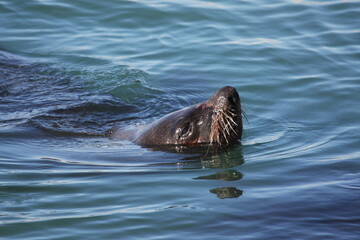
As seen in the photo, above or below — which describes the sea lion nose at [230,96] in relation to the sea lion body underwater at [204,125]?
above

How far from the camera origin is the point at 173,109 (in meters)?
9.53

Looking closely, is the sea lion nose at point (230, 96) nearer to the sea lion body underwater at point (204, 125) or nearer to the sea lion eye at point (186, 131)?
the sea lion body underwater at point (204, 125)

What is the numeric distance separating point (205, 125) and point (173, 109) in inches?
93.3

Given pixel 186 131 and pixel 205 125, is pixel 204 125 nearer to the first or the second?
pixel 205 125

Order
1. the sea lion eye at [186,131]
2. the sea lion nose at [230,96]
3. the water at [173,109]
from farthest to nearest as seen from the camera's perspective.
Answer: the sea lion eye at [186,131]
the sea lion nose at [230,96]
the water at [173,109]

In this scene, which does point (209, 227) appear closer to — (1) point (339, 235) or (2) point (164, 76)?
(1) point (339, 235)

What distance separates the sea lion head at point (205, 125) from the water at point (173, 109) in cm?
20

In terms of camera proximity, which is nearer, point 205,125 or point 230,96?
point 230,96

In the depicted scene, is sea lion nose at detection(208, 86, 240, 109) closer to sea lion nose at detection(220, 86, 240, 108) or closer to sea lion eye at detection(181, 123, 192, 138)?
sea lion nose at detection(220, 86, 240, 108)

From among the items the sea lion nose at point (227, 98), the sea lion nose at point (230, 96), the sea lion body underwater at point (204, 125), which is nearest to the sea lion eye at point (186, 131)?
the sea lion body underwater at point (204, 125)

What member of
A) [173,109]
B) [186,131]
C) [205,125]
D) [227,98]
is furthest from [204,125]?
[173,109]

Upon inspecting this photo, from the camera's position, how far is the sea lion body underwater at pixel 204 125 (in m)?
6.93

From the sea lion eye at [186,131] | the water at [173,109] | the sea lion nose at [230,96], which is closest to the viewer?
the water at [173,109]

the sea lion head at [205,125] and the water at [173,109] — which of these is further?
the sea lion head at [205,125]
